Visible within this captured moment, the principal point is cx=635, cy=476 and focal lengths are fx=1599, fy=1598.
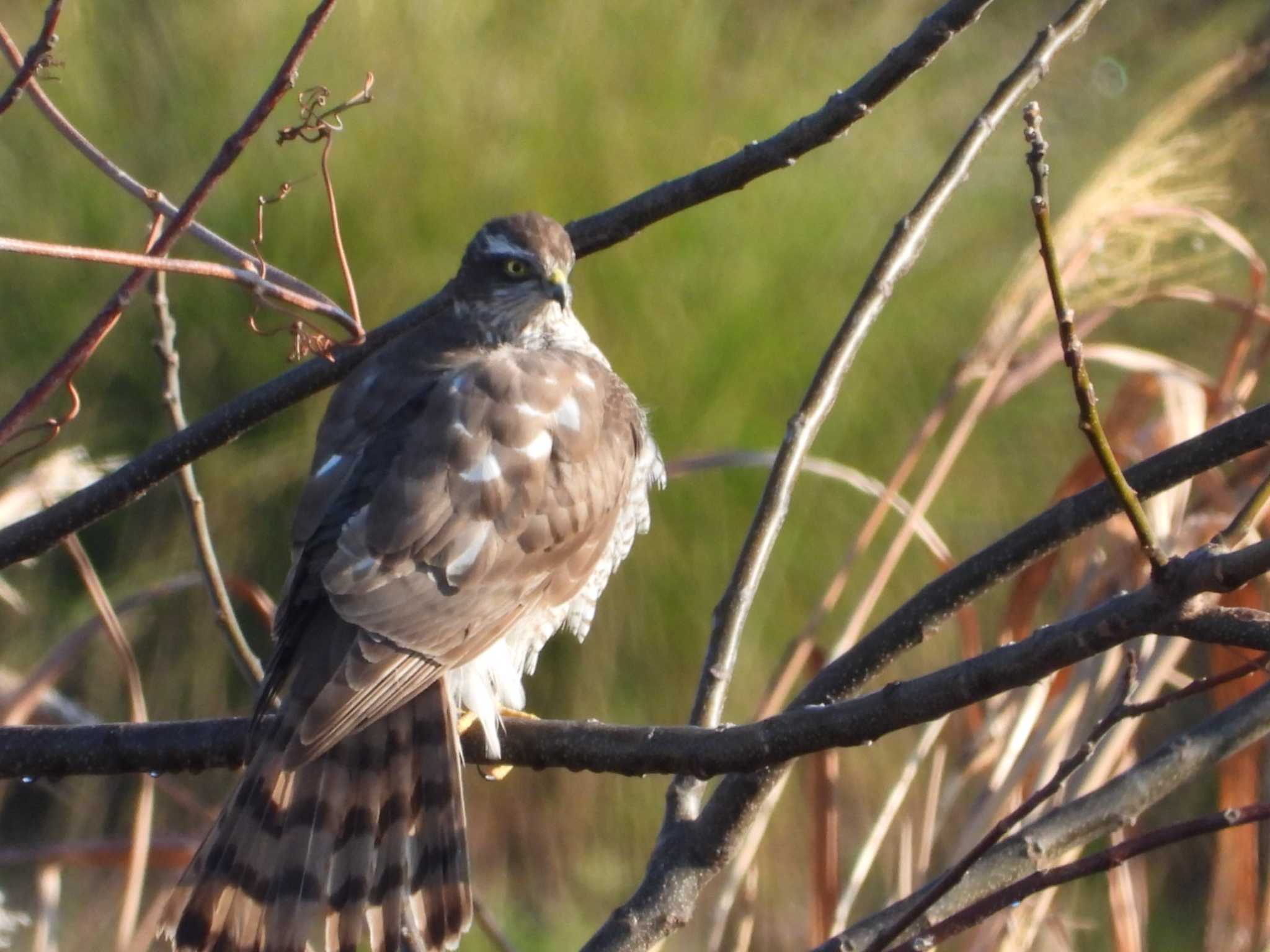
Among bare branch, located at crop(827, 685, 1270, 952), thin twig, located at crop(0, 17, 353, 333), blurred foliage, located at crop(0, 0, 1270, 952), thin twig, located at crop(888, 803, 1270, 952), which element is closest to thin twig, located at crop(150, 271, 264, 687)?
thin twig, located at crop(0, 17, 353, 333)

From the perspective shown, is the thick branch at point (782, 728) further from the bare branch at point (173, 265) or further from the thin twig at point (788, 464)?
the bare branch at point (173, 265)

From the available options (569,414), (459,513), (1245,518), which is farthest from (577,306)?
(1245,518)

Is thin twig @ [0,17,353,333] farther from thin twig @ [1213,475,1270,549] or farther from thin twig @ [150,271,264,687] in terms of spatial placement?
thin twig @ [1213,475,1270,549]

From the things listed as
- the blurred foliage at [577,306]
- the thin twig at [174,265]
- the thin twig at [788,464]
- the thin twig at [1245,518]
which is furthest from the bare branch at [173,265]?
the blurred foliage at [577,306]

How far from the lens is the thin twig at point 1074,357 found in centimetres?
129

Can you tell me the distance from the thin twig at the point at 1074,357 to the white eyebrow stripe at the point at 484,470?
5.00 feet

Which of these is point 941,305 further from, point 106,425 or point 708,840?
point 708,840

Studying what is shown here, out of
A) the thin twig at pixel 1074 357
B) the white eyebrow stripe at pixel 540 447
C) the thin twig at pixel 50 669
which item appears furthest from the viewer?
the thin twig at pixel 50 669

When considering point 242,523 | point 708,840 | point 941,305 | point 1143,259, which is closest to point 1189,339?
point 941,305

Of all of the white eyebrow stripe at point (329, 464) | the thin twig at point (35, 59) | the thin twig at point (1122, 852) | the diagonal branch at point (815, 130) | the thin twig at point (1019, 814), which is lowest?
the thin twig at point (1122, 852)

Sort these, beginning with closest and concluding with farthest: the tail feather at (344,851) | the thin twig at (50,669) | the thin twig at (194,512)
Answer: the tail feather at (344,851)
the thin twig at (194,512)
the thin twig at (50,669)

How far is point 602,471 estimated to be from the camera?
2951 millimetres

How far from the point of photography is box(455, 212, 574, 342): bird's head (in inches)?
127

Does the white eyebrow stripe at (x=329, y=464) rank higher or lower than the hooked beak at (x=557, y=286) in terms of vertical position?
lower
